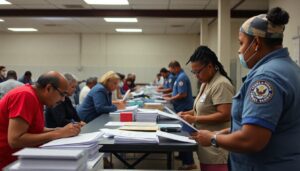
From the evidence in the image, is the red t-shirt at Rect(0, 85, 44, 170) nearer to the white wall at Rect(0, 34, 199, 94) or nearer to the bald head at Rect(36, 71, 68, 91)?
the bald head at Rect(36, 71, 68, 91)

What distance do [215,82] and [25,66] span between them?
41.0 feet

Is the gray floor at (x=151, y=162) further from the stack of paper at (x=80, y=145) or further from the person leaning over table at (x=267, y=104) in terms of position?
the person leaning over table at (x=267, y=104)

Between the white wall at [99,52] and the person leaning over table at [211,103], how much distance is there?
36.2 ft

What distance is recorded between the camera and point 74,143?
168 centimetres

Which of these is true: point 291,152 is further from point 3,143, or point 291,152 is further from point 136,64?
point 136,64

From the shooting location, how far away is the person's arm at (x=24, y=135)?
72.9 inches

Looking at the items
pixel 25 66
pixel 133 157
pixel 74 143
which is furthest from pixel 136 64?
pixel 74 143

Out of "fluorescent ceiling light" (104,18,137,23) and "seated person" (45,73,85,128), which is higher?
"fluorescent ceiling light" (104,18,137,23)

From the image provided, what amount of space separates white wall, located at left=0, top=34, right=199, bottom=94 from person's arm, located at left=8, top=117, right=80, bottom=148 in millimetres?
11635

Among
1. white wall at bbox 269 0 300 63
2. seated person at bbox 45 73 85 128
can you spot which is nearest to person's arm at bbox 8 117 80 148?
seated person at bbox 45 73 85 128

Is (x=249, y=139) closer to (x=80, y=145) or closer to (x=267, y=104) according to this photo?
(x=267, y=104)

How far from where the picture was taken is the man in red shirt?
186cm

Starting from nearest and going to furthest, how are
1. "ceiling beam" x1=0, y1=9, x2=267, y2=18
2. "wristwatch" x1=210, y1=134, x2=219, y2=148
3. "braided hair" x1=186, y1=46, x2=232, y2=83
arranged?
"wristwatch" x1=210, y1=134, x2=219, y2=148 → "braided hair" x1=186, y1=46, x2=232, y2=83 → "ceiling beam" x1=0, y1=9, x2=267, y2=18

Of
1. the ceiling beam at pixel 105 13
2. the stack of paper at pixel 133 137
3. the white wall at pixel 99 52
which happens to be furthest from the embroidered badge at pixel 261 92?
the white wall at pixel 99 52
